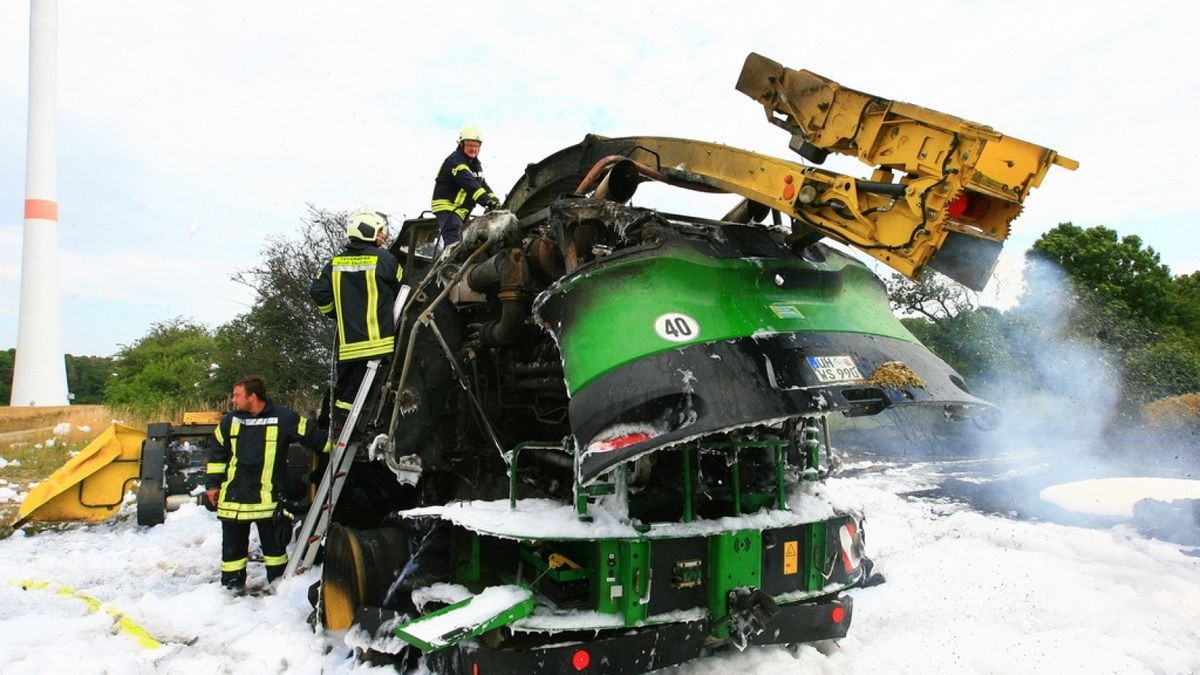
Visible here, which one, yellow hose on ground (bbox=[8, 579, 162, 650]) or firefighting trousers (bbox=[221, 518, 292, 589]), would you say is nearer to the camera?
yellow hose on ground (bbox=[8, 579, 162, 650])

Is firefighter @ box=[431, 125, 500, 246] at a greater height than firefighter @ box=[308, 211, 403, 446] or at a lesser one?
greater

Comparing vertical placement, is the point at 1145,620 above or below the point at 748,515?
below

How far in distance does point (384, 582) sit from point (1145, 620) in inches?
175

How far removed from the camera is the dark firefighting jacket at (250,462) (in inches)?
197

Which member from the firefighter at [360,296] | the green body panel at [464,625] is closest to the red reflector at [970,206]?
the green body panel at [464,625]

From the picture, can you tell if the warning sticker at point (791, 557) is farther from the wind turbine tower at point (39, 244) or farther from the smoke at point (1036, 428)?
the wind turbine tower at point (39, 244)

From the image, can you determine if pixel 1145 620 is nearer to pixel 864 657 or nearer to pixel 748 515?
pixel 864 657

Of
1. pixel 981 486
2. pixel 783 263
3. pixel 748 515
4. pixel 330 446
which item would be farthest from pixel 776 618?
pixel 981 486

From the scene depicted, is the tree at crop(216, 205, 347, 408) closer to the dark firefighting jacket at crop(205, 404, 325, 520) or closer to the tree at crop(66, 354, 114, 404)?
the dark firefighting jacket at crop(205, 404, 325, 520)

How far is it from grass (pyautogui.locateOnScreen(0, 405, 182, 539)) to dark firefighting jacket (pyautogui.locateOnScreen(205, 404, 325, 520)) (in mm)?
3444

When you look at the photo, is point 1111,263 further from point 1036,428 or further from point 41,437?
point 41,437

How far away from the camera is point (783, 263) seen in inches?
142

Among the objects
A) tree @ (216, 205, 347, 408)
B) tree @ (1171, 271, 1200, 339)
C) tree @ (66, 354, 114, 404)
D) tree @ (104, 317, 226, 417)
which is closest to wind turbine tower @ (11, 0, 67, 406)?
tree @ (104, 317, 226, 417)

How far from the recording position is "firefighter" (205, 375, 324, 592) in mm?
5008
